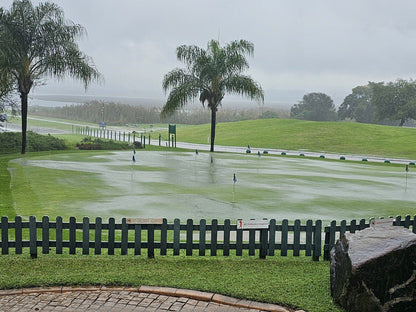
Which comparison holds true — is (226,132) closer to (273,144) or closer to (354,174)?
(273,144)

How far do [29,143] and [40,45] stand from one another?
28.3ft

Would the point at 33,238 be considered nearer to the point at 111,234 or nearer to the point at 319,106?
the point at 111,234

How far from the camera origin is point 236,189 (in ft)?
66.3

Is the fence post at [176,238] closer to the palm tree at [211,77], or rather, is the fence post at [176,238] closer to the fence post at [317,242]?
the fence post at [317,242]

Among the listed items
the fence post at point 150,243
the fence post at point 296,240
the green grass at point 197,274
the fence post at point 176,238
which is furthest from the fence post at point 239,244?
the fence post at point 150,243

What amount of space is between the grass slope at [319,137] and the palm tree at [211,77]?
12.6 metres

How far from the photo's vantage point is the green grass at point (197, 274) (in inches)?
327

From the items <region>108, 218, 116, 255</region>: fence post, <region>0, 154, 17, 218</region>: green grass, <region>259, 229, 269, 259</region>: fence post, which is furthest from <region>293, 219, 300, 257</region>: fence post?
<region>0, 154, 17, 218</region>: green grass

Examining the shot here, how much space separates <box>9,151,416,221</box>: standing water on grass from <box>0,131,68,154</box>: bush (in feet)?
22.4

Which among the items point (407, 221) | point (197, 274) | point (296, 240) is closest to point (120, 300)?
point (197, 274)

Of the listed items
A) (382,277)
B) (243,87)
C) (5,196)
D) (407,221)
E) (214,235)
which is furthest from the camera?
(243,87)

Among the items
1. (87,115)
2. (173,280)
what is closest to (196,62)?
(173,280)

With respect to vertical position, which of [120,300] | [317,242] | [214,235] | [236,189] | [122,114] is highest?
[122,114]

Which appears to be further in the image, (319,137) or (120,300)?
(319,137)
